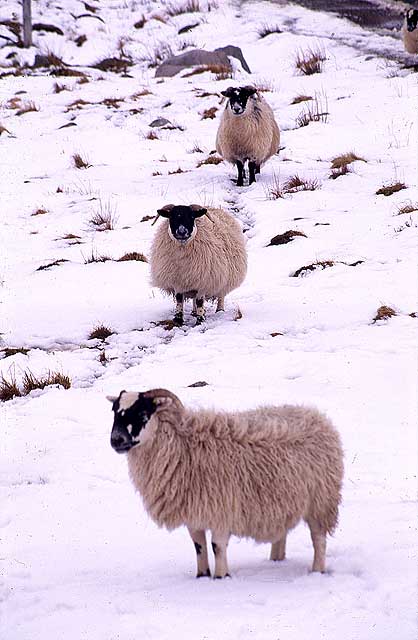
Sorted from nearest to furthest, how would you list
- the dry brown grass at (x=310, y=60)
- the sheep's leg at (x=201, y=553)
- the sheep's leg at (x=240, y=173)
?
the sheep's leg at (x=201, y=553), the sheep's leg at (x=240, y=173), the dry brown grass at (x=310, y=60)

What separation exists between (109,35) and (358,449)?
23.3m

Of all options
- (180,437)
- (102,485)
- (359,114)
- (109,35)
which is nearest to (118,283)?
(102,485)

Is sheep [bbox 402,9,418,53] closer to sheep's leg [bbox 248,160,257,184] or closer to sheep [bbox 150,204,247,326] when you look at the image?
A: sheep's leg [bbox 248,160,257,184]

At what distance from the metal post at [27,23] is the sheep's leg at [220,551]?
23.0 meters

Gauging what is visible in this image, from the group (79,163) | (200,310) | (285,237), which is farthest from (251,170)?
(200,310)

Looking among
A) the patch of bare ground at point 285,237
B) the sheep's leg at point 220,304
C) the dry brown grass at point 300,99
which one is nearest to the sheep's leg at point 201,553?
the sheep's leg at point 220,304

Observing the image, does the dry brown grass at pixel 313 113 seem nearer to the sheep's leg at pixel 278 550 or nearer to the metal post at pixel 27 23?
the metal post at pixel 27 23

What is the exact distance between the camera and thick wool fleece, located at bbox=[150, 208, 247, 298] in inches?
307

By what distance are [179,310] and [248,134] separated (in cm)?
526

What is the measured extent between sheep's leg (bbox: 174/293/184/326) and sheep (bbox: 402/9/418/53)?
13110 millimetres

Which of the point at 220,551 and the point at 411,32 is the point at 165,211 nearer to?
the point at 220,551

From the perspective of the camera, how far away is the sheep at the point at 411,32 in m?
18.1

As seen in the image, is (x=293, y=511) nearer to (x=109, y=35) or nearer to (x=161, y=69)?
→ (x=161, y=69)

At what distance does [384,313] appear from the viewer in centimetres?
748
